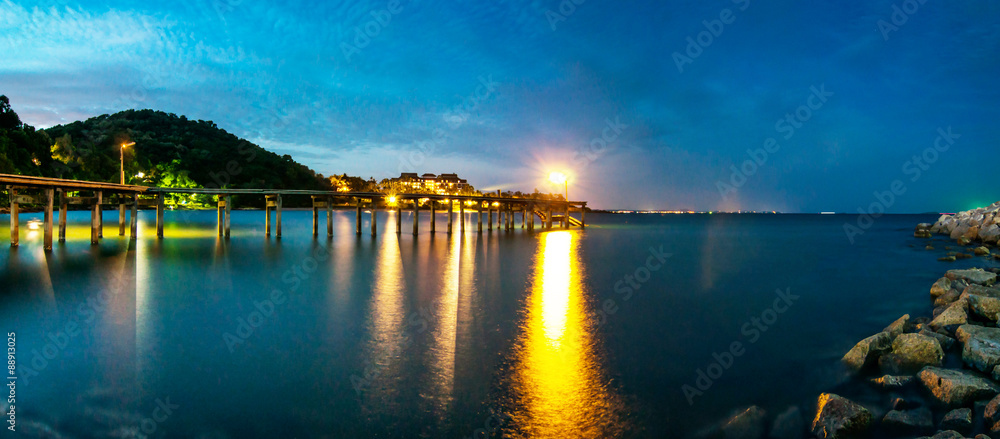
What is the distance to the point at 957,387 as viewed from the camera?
6.99 m

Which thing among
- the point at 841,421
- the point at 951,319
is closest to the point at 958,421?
the point at 841,421

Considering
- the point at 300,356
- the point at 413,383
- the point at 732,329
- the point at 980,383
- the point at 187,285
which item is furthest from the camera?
the point at 187,285

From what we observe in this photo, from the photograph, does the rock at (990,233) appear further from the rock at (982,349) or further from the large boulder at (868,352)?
the large boulder at (868,352)

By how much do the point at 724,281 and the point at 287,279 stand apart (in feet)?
60.3

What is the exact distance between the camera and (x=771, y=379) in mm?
8789

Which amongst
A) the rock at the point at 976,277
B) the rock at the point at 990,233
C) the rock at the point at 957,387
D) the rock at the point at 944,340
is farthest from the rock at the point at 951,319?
the rock at the point at 990,233

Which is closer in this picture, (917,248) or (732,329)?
(732,329)

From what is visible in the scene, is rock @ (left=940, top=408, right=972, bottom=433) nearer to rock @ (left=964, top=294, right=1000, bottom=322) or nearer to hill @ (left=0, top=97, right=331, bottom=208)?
rock @ (left=964, top=294, right=1000, bottom=322)

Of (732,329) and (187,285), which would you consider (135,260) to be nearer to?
(187,285)

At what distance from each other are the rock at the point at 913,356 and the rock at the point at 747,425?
3693 millimetres

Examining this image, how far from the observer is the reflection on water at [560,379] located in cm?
663

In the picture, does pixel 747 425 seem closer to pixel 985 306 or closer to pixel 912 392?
pixel 912 392

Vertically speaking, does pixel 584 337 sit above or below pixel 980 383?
below

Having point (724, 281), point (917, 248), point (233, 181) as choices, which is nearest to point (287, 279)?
point (724, 281)
